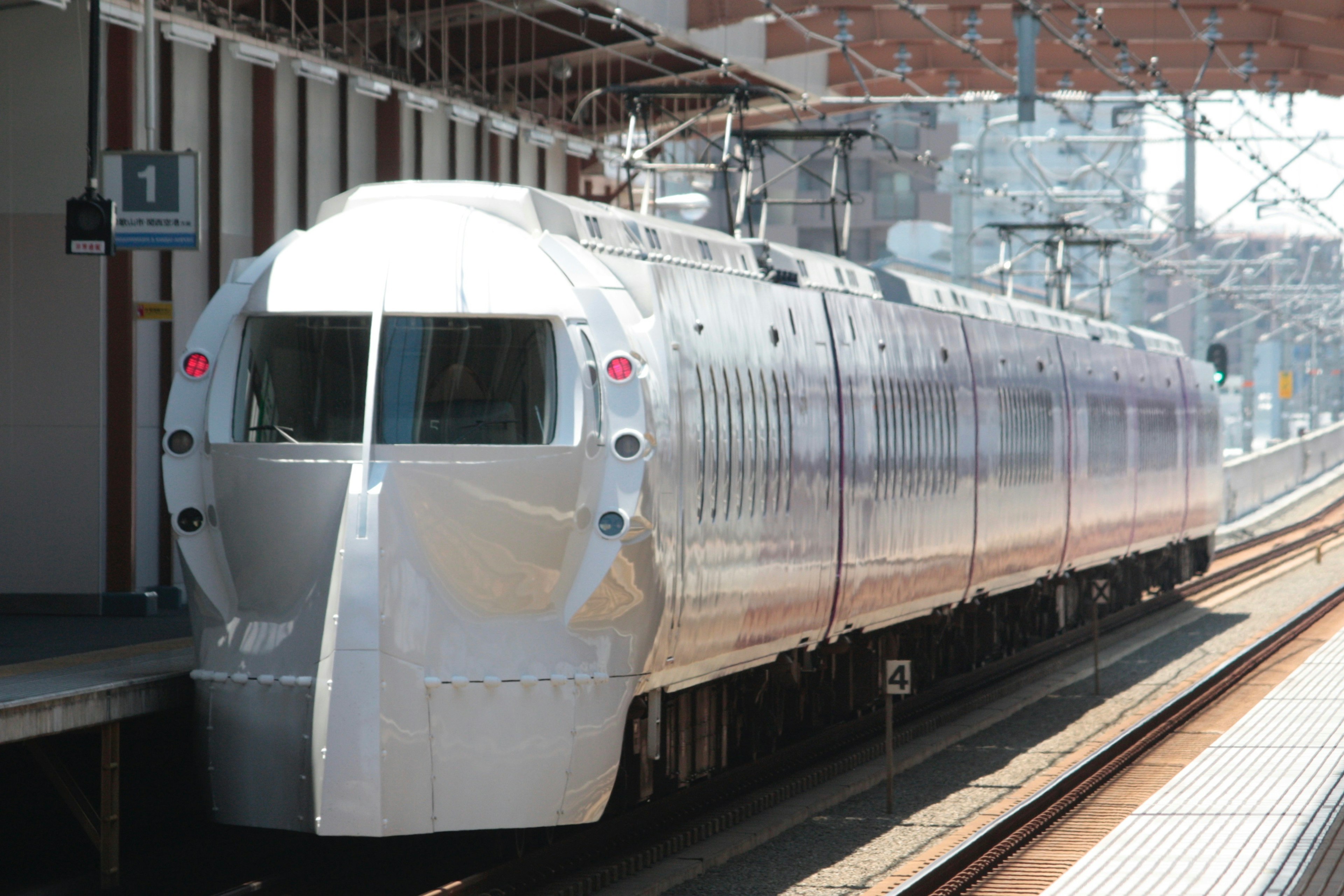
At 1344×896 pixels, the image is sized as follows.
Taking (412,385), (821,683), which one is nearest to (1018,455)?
(821,683)

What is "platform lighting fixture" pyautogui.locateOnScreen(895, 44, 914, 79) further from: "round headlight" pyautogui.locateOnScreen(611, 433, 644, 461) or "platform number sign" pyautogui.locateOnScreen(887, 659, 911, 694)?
"round headlight" pyautogui.locateOnScreen(611, 433, 644, 461)

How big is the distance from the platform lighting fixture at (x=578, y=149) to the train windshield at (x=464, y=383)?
17.1 metres

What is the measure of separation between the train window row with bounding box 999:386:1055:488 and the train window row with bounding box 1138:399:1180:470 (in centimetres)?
593

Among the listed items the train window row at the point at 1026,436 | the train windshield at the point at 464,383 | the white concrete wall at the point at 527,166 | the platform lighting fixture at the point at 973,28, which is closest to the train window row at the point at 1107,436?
the train window row at the point at 1026,436

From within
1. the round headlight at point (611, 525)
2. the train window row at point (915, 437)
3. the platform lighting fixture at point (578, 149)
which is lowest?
the round headlight at point (611, 525)

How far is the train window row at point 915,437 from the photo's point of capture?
1489cm

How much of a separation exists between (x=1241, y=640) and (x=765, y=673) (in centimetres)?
1398

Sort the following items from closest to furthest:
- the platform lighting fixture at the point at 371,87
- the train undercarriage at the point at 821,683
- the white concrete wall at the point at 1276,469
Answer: the train undercarriage at the point at 821,683, the platform lighting fixture at the point at 371,87, the white concrete wall at the point at 1276,469

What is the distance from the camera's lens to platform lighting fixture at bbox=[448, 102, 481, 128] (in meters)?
20.6

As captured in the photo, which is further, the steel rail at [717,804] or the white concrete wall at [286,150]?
the white concrete wall at [286,150]

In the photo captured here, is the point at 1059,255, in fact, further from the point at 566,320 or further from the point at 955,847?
the point at 566,320

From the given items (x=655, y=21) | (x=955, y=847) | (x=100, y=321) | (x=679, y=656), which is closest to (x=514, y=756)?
(x=679, y=656)

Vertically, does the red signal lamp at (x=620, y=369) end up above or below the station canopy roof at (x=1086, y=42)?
below

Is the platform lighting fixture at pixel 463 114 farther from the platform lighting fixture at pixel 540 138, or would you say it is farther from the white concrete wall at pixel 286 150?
the white concrete wall at pixel 286 150
